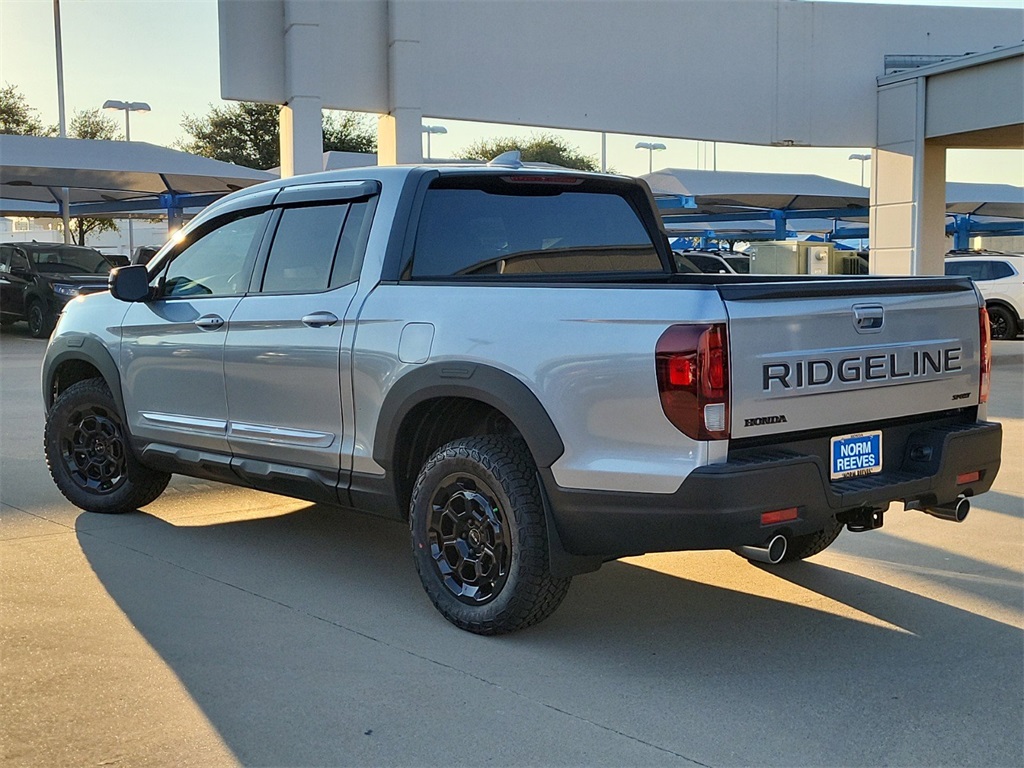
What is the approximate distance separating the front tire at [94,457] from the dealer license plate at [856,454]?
13.2 feet

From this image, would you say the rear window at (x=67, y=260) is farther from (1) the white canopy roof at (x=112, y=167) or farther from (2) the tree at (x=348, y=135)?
(2) the tree at (x=348, y=135)

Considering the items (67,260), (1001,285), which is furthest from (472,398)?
(67,260)

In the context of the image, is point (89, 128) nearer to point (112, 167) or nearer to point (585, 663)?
point (112, 167)

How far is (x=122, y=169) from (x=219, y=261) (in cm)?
1745

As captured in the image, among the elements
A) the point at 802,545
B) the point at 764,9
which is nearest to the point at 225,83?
the point at 764,9

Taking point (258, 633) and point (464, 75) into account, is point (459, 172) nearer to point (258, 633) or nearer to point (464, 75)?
point (258, 633)

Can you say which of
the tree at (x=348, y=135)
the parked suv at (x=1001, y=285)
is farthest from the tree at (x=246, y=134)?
the parked suv at (x=1001, y=285)

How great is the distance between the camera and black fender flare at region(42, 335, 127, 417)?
6.56 meters

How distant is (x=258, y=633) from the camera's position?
462 cm

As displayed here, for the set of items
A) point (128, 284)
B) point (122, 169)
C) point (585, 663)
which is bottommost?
point (585, 663)

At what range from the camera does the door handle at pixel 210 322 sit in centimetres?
585

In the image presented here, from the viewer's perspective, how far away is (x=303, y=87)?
49.6 feet

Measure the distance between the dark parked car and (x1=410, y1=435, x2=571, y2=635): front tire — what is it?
57.6 feet

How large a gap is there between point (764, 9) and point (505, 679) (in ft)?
49.7
